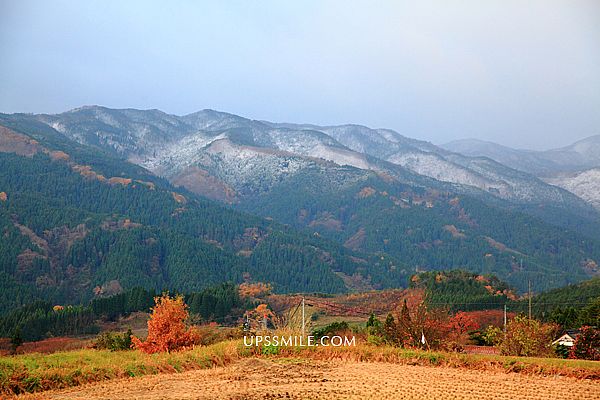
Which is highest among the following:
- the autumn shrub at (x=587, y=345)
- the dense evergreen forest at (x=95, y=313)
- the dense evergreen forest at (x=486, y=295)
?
the autumn shrub at (x=587, y=345)

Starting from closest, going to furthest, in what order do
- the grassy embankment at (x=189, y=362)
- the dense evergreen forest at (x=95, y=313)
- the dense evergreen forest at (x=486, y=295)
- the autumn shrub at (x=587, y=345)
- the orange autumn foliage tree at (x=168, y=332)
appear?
the grassy embankment at (x=189, y=362) < the orange autumn foliage tree at (x=168, y=332) < the autumn shrub at (x=587, y=345) < the dense evergreen forest at (x=95, y=313) < the dense evergreen forest at (x=486, y=295)

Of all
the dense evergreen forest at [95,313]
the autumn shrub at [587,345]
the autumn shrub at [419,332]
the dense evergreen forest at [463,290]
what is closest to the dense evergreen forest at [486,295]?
the dense evergreen forest at [463,290]

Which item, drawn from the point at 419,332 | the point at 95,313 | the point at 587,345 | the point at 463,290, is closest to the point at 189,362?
the point at 419,332

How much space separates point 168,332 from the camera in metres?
40.8

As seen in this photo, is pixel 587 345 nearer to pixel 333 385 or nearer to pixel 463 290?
pixel 333 385

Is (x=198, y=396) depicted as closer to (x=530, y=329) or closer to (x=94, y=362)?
(x=94, y=362)

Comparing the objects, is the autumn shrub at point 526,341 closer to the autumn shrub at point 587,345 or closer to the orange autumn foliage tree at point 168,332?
the autumn shrub at point 587,345

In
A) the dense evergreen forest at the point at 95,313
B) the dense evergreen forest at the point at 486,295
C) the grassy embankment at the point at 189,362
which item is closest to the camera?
the grassy embankment at the point at 189,362

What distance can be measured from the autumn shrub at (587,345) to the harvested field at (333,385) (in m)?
17.0

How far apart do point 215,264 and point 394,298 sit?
264 ft

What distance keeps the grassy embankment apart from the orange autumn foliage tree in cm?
279

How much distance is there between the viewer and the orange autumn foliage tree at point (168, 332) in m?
40.2

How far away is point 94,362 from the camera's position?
31.5 metres

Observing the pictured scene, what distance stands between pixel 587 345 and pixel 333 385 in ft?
92.8
